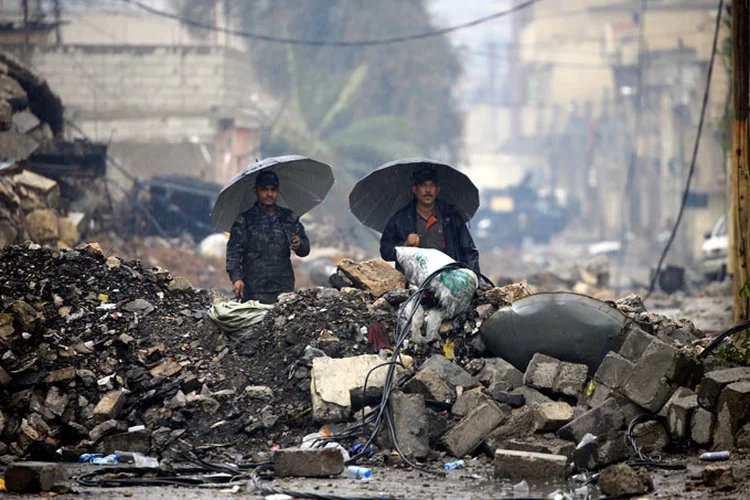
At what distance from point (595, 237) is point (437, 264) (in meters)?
41.2

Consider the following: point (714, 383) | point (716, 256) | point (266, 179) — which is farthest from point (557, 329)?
point (716, 256)

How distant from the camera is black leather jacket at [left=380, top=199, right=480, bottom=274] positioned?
327 inches

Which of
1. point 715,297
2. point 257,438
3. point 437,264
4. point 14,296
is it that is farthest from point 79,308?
point 715,297

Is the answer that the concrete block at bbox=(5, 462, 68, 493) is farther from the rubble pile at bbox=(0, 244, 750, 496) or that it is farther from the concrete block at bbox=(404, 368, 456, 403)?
the concrete block at bbox=(404, 368, 456, 403)

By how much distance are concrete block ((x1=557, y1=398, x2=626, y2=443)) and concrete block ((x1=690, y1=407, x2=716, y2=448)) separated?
0.41 metres

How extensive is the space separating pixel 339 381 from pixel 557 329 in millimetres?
1516

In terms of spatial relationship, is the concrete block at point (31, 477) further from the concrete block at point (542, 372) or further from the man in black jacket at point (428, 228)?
the man in black jacket at point (428, 228)

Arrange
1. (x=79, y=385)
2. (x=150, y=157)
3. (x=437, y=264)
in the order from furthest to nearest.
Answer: (x=150, y=157) < (x=437, y=264) < (x=79, y=385)

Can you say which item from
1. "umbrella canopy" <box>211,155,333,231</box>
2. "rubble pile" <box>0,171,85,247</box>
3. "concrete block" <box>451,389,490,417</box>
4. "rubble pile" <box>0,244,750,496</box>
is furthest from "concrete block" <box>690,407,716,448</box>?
"rubble pile" <box>0,171,85,247</box>

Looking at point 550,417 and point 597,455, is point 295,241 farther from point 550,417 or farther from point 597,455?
point 597,455

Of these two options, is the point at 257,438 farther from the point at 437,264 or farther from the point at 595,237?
the point at 595,237

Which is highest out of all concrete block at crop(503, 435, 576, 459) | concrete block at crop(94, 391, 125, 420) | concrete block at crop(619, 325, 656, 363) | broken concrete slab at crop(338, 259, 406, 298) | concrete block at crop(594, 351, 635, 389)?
broken concrete slab at crop(338, 259, 406, 298)

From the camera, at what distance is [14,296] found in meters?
7.54

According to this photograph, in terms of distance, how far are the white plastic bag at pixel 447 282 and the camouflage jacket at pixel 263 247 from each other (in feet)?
4.03
